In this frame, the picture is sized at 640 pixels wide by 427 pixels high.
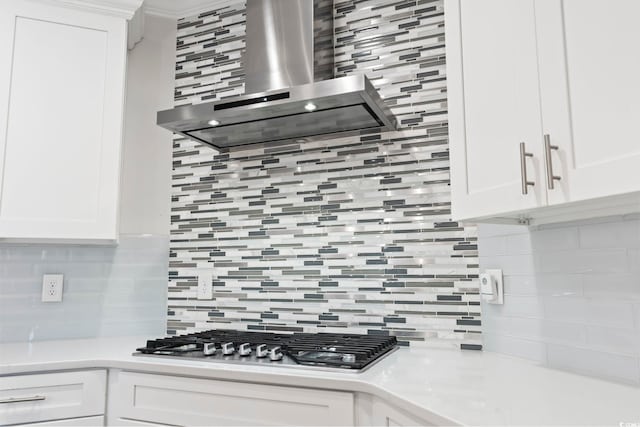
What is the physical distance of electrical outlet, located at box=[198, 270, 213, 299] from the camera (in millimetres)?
2234

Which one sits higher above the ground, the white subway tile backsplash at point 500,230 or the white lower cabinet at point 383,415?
the white subway tile backsplash at point 500,230

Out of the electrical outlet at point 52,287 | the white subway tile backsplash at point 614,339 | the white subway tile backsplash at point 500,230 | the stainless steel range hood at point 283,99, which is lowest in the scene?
the white subway tile backsplash at point 614,339

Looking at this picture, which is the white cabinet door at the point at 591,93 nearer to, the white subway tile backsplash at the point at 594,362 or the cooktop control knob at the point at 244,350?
the white subway tile backsplash at the point at 594,362

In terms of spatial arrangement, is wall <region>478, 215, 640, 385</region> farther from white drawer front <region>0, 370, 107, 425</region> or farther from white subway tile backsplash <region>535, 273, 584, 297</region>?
white drawer front <region>0, 370, 107, 425</region>

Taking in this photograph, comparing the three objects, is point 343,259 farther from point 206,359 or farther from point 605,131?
point 605,131

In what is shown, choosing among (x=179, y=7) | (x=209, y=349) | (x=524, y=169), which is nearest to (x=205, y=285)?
(x=209, y=349)

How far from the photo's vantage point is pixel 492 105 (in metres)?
1.26

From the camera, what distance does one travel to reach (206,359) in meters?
1.52

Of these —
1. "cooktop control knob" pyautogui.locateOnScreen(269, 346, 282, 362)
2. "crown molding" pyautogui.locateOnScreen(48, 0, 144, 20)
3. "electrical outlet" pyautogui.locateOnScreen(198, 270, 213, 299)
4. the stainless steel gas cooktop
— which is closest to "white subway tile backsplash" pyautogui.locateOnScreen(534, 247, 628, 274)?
the stainless steel gas cooktop

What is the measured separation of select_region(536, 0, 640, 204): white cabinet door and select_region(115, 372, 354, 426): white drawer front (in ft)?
2.81

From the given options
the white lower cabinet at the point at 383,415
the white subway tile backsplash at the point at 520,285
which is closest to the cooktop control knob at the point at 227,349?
the white lower cabinet at the point at 383,415

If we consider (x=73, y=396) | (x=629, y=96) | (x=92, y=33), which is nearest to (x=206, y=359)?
(x=73, y=396)

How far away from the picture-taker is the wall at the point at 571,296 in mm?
1249

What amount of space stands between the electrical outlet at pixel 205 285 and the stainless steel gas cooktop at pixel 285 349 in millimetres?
355
